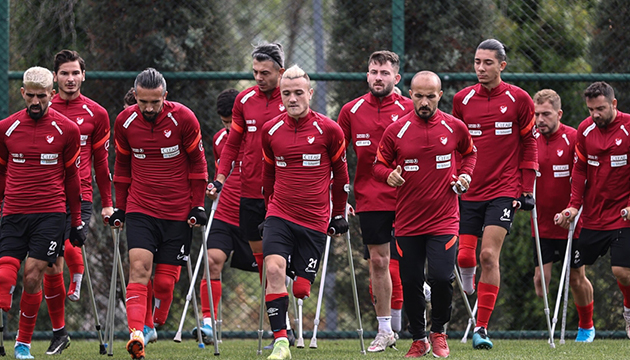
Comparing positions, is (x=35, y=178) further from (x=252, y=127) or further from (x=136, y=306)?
(x=252, y=127)

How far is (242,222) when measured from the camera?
8086 mm

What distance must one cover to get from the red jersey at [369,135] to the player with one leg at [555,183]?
1.68m

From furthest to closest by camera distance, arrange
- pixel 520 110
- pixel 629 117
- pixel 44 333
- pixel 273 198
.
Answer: pixel 44 333 → pixel 629 117 → pixel 520 110 → pixel 273 198

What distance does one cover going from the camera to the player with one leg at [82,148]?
7703 mm

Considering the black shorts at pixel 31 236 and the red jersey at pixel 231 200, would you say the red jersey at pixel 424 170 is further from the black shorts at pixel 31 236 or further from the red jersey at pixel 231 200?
the black shorts at pixel 31 236

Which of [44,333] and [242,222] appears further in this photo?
[44,333]

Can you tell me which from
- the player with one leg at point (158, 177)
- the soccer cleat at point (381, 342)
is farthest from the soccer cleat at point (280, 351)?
the soccer cleat at point (381, 342)

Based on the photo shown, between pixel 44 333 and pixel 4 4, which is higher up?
pixel 4 4

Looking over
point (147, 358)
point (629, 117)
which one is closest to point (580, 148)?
point (629, 117)

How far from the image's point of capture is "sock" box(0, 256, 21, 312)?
671cm

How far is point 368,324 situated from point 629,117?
11.7ft

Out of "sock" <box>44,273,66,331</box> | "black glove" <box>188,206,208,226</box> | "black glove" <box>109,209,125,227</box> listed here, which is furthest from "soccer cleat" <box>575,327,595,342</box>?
"sock" <box>44,273,66,331</box>

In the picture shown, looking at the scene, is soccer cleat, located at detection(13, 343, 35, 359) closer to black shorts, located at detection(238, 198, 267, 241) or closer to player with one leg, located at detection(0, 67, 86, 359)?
player with one leg, located at detection(0, 67, 86, 359)

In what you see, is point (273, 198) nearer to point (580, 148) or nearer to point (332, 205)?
point (332, 205)
